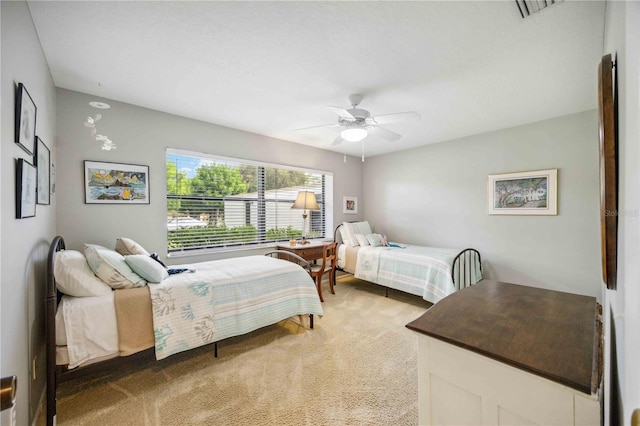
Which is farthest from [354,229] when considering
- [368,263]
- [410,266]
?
[410,266]

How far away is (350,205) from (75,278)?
446cm

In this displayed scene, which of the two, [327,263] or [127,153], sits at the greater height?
[127,153]

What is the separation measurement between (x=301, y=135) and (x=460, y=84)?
2.34m

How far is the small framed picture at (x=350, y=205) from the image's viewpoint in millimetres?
5434

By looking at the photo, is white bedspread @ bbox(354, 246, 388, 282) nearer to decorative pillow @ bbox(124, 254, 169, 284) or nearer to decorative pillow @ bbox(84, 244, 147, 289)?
decorative pillow @ bbox(124, 254, 169, 284)

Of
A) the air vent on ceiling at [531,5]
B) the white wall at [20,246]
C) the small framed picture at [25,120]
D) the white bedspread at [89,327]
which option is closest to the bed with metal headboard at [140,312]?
the white bedspread at [89,327]

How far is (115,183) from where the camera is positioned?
2.90m

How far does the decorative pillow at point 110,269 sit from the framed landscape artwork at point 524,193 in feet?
15.0

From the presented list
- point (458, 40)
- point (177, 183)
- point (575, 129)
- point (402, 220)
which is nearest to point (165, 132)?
point (177, 183)

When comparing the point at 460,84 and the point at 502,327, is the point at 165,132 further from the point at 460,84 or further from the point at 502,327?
the point at 502,327

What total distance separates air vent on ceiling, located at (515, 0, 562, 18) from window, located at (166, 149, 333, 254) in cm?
340

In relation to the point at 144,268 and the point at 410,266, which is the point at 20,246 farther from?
the point at 410,266

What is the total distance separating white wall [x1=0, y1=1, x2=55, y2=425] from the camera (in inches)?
48.7

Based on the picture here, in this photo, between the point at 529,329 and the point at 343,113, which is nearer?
the point at 529,329
